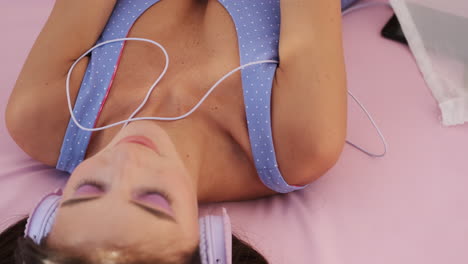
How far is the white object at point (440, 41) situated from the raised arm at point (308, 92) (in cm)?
37

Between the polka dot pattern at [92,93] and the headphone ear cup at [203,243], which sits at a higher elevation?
the polka dot pattern at [92,93]

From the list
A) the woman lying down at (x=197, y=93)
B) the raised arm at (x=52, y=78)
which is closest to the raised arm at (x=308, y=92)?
the woman lying down at (x=197, y=93)

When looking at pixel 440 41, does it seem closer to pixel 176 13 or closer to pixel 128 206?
pixel 176 13

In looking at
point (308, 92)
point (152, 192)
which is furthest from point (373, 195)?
point (152, 192)

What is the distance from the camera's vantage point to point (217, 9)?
113cm

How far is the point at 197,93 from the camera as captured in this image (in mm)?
1082

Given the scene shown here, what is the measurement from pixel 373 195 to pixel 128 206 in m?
0.53

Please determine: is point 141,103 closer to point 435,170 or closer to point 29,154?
point 29,154

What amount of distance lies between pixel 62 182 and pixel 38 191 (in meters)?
0.05

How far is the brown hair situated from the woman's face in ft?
0.04

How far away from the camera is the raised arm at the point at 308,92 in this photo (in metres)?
1.00

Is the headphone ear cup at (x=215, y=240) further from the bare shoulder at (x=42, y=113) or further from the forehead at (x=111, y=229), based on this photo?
the bare shoulder at (x=42, y=113)

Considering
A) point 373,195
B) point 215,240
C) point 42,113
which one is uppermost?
point 42,113

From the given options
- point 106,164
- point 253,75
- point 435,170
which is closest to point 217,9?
point 253,75
